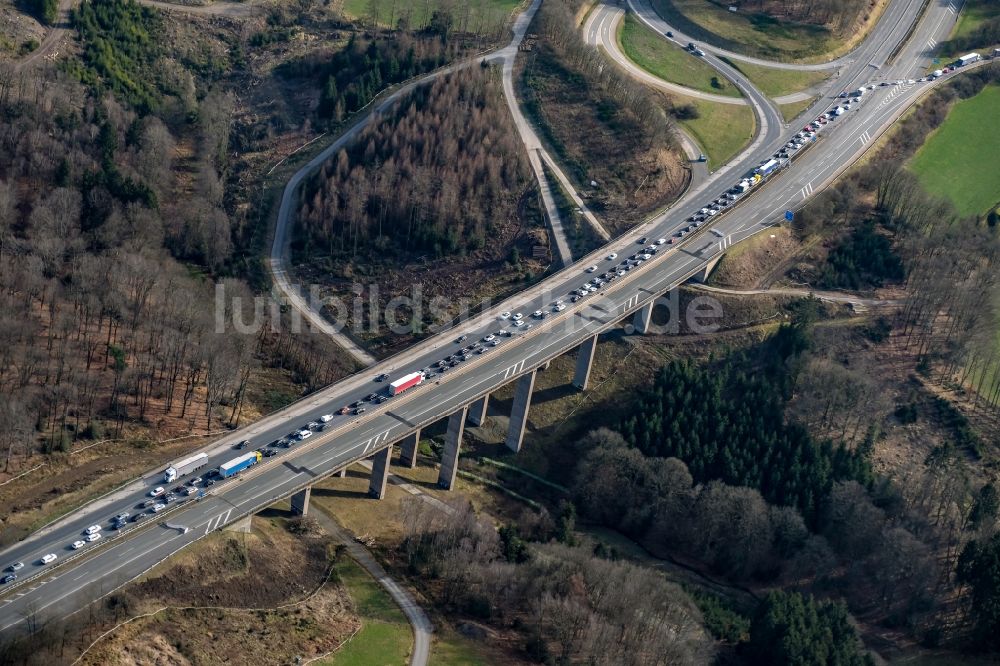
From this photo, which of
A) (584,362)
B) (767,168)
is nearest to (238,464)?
(584,362)

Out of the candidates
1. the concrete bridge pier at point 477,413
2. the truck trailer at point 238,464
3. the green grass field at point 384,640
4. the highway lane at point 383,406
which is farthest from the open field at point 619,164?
the green grass field at point 384,640

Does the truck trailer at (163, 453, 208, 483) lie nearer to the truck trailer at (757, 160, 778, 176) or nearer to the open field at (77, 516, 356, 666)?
the open field at (77, 516, 356, 666)

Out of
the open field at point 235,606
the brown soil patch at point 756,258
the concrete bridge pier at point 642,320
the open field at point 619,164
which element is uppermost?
the open field at point 619,164

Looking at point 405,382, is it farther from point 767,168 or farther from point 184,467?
point 767,168

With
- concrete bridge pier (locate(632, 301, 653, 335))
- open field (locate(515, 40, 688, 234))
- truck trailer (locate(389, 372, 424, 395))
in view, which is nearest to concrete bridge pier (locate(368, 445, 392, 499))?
truck trailer (locate(389, 372, 424, 395))

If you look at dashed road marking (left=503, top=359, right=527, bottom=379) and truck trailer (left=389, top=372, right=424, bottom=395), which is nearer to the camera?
truck trailer (left=389, top=372, right=424, bottom=395)

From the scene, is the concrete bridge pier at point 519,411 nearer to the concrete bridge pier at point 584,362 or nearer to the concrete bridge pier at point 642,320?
the concrete bridge pier at point 584,362
